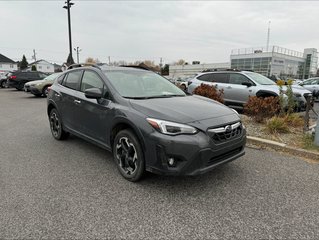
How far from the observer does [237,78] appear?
9.33 metres

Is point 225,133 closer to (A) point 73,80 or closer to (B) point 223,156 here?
(B) point 223,156

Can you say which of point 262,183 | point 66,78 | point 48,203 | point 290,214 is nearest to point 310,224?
point 290,214

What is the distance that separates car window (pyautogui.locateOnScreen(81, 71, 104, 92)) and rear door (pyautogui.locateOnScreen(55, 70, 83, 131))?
0.21m

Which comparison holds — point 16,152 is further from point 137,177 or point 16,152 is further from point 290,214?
point 290,214

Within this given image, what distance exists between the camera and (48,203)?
3.03 meters

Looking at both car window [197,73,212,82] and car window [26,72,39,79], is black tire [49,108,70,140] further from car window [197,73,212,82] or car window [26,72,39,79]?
car window [26,72,39,79]

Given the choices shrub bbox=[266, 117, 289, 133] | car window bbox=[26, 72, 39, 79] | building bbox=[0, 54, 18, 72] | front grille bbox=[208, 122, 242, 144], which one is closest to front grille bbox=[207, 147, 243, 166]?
front grille bbox=[208, 122, 242, 144]

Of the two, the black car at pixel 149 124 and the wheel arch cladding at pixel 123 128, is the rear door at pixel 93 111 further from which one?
the wheel arch cladding at pixel 123 128

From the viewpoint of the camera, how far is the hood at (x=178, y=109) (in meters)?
3.19

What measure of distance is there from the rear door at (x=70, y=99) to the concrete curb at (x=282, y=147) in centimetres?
366

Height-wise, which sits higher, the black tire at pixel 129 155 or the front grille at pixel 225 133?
the front grille at pixel 225 133

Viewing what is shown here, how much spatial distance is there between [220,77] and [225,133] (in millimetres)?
7091

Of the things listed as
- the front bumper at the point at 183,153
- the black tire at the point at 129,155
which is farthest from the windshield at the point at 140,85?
the front bumper at the point at 183,153

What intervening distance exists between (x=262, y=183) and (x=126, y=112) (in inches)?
86.7
